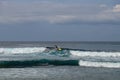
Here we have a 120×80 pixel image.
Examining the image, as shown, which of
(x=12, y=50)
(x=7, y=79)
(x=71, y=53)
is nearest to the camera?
(x=7, y=79)

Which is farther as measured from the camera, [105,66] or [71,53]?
[71,53]

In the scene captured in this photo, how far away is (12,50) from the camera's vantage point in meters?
71.8

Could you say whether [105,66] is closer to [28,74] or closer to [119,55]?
[28,74]

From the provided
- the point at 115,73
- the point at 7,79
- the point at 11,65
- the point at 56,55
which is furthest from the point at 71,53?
the point at 7,79

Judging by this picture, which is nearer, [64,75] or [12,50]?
[64,75]

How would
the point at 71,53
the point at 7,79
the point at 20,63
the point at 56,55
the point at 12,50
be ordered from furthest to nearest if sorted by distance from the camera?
the point at 12,50 → the point at 71,53 → the point at 56,55 → the point at 20,63 → the point at 7,79

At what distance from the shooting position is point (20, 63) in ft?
145

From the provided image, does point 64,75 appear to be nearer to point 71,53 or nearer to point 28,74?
point 28,74

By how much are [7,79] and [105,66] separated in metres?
12.6

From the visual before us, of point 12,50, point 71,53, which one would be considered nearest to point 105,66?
point 71,53

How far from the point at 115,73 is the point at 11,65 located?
12.6 metres

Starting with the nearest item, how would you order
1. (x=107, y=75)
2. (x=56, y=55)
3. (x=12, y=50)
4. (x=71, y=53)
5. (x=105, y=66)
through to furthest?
(x=107, y=75) → (x=105, y=66) → (x=56, y=55) → (x=71, y=53) → (x=12, y=50)

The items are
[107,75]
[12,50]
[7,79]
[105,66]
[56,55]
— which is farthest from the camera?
[12,50]

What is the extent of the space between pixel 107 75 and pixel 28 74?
602 centimetres
